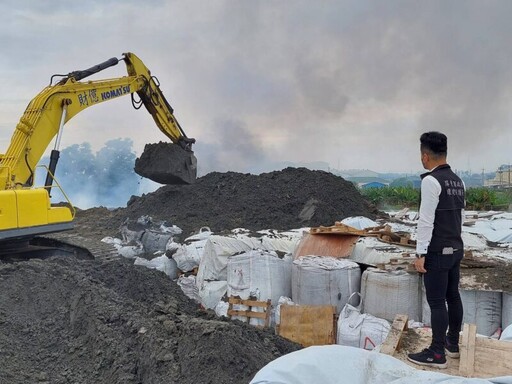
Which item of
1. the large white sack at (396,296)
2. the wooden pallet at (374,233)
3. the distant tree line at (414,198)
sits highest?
the distant tree line at (414,198)

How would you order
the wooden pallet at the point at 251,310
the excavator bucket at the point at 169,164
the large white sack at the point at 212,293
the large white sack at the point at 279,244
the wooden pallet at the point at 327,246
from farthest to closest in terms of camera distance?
1. the excavator bucket at the point at 169,164
2. the large white sack at the point at 279,244
3. the wooden pallet at the point at 327,246
4. the large white sack at the point at 212,293
5. the wooden pallet at the point at 251,310

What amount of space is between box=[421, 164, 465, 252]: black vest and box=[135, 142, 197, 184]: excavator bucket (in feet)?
24.2

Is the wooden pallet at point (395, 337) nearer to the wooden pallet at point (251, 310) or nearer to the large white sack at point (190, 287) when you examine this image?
the wooden pallet at point (251, 310)

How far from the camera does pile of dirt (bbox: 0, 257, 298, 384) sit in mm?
3207

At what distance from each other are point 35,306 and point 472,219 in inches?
318

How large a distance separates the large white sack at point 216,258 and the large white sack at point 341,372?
4788mm

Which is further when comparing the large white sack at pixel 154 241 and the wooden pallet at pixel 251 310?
the large white sack at pixel 154 241

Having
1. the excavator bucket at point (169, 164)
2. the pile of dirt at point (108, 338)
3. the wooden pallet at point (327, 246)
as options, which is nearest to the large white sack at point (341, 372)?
the pile of dirt at point (108, 338)

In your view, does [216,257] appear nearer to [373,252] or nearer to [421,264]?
[373,252]

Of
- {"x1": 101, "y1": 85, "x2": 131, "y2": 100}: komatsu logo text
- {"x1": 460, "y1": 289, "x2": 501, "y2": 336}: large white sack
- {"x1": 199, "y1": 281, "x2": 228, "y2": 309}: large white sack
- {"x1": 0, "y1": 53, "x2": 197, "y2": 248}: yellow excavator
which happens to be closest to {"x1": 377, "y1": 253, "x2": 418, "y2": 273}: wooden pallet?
{"x1": 460, "y1": 289, "x2": 501, "y2": 336}: large white sack

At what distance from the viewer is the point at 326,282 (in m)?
5.94

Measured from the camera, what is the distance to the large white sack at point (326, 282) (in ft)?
19.5

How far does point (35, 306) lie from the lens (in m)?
4.48

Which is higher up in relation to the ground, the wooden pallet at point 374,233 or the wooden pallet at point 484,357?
the wooden pallet at point 374,233
